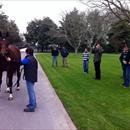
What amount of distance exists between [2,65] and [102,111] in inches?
156

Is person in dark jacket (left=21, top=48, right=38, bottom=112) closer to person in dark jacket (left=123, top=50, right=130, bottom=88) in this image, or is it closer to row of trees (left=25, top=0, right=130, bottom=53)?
person in dark jacket (left=123, top=50, right=130, bottom=88)

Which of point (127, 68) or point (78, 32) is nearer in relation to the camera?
point (127, 68)

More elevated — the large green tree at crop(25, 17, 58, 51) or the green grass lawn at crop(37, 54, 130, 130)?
the large green tree at crop(25, 17, 58, 51)

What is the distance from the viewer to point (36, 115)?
1077cm

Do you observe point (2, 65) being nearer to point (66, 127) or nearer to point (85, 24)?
point (66, 127)

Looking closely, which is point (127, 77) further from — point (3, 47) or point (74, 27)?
point (74, 27)

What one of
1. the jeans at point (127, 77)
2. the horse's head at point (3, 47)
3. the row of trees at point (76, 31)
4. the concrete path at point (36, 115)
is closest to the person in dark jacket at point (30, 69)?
the concrete path at point (36, 115)

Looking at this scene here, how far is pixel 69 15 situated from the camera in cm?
7581

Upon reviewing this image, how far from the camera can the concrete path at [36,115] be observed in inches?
372

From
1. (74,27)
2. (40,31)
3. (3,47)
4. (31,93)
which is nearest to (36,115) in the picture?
(31,93)

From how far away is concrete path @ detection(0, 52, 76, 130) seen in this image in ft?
31.0

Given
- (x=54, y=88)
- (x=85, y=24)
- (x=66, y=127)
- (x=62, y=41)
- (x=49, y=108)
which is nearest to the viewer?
(x=66, y=127)

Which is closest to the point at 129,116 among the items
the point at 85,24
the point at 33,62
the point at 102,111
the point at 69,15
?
the point at 102,111

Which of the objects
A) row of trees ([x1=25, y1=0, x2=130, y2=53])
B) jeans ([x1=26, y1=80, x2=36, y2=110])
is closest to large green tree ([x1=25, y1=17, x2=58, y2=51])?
row of trees ([x1=25, y1=0, x2=130, y2=53])
